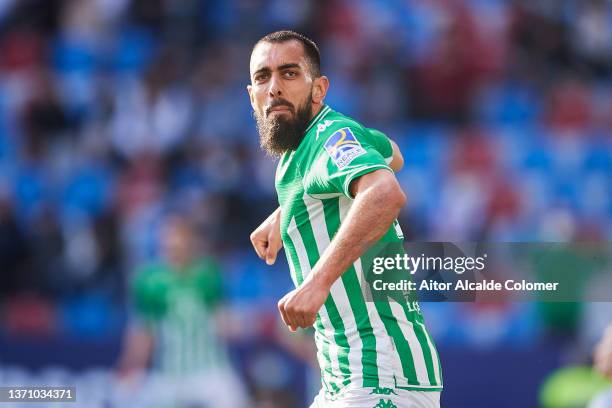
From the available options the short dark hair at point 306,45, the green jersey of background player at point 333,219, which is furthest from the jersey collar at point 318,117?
the short dark hair at point 306,45

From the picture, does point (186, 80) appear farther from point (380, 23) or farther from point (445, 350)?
point (445, 350)

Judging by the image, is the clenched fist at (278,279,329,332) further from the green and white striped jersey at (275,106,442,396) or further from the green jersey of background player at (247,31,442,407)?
the green and white striped jersey at (275,106,442,396)

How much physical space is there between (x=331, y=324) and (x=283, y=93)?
88 cm

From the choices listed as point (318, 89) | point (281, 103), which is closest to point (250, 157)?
point (318, 89)

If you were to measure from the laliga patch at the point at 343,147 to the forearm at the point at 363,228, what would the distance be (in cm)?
20

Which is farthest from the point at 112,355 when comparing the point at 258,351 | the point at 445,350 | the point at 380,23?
the point at 380,23

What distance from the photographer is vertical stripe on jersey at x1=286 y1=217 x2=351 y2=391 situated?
400 cm

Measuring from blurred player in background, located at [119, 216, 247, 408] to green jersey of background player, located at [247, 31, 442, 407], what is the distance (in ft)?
17.6

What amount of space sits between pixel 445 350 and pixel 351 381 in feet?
16.6

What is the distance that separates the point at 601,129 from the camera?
39.1 ft

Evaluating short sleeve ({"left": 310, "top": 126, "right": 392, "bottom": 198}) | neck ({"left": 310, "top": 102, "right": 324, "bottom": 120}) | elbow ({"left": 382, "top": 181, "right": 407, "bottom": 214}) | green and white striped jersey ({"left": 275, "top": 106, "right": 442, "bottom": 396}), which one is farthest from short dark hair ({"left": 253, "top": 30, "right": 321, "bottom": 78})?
elbow ({"left": 382, "top": 181, "right": 407, "bottom": 214})

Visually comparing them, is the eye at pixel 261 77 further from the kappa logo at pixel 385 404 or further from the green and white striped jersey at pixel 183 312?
the green and white striped jersey at pixel 183 312

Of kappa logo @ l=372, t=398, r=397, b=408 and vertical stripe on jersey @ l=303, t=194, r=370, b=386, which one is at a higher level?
vertical stripe on jersey @ l=303, t=194, r=370, b=386

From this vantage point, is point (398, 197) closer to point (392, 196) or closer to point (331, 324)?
point (392, 196)
